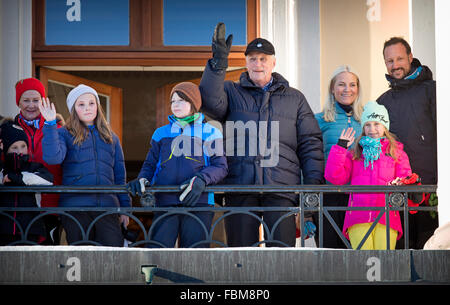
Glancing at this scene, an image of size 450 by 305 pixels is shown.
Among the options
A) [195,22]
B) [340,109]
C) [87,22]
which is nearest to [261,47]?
[340,109]

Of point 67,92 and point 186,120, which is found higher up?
point 67,92

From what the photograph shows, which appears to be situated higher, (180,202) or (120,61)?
(120,61)

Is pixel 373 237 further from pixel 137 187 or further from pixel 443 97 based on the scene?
pixel 137 187

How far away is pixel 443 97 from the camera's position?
5.92 metres

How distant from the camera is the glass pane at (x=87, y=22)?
7.77m

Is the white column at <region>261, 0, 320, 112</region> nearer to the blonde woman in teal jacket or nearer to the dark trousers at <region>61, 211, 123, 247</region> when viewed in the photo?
the blonde woman in teal jacket

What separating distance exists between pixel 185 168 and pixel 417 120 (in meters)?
2.05

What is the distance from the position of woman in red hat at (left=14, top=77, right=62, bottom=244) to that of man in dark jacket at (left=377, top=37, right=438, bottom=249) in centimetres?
286

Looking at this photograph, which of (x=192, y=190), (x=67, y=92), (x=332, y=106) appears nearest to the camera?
(x=192, y=190)

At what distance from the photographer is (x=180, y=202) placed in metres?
5.87

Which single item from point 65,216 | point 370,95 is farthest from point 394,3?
point 65,216

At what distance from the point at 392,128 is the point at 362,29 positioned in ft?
4.51
